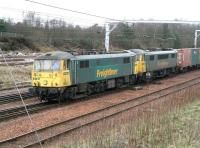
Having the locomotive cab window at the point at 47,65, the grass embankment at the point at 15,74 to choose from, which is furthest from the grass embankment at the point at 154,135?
the grass embankment at the point at 15,74

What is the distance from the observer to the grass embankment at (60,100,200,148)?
12459 mm

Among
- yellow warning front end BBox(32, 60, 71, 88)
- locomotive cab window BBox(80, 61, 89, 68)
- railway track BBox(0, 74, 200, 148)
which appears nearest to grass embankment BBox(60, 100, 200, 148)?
railway track BBox(0, 74, 200, 148)

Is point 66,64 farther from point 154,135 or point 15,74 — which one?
point 15,74

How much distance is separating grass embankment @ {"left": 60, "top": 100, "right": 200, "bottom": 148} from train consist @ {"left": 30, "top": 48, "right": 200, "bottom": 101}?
8566mm

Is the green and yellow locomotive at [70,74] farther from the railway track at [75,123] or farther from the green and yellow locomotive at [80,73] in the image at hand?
the railway track at [75,123]

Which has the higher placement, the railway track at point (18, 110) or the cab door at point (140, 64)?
the cab door at point (140, 64)

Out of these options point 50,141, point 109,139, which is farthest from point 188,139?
point 50,141

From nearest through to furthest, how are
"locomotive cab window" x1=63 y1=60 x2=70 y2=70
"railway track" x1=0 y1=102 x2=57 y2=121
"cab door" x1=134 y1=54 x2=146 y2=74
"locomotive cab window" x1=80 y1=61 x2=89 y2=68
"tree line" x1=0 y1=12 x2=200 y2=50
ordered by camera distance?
"railway track" x1=0 y1=102 x2=57 y2=121 < "locomotive cab window" x1=63 y1=60 x2=70 y2=70 < "locomotive cab window" x1=80 y1=61 x2=89 y2=68 < "cab door" x1=134 y1=54 x2=146 y2=74 < "tree line" x1=0 y1=12 x2=200 y2=50

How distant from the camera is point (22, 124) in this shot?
1867 cm

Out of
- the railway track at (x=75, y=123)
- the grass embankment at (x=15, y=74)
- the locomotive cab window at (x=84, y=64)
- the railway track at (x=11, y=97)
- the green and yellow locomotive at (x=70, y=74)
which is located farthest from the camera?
the grass embankment at (x=15, y=74)

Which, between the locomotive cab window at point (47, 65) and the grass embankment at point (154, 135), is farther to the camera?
the locomotive cab window at point (47, 65)

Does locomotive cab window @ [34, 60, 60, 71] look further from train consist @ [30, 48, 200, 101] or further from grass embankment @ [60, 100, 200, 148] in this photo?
grass embankment @ [60, 100, 200, 148]

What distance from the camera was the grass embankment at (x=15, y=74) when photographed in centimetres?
3208

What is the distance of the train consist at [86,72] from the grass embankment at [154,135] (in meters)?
8.57
